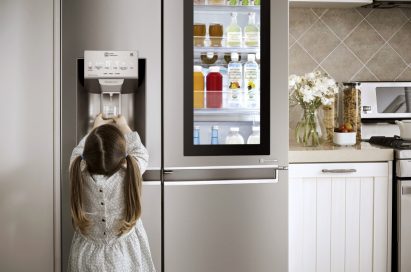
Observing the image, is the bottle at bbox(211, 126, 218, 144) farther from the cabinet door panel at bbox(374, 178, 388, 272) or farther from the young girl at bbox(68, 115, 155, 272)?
the cabinet door panel at bbox(374, 178, 388, 272)

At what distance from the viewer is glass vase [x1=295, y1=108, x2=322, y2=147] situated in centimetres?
319

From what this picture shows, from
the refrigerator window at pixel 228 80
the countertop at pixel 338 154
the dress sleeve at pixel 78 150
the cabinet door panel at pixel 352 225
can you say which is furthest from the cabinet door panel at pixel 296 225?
the dress sleeve at pixel 78 150

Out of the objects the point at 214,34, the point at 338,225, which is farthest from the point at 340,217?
the point at 214,34

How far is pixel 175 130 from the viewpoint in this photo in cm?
266

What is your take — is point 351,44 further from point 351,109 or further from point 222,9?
point 222,9

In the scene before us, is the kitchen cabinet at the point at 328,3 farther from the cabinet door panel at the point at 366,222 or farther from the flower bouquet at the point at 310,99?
the cabinet door panel at the point at 366,222

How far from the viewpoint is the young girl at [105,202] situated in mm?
2258

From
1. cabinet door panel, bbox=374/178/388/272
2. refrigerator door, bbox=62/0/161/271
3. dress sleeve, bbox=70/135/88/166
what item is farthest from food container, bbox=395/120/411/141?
dress sleeve, bbox=70/135/88/166

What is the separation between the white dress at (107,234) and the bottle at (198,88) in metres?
0.42

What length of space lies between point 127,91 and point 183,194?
1.72ft

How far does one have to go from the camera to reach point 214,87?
2799mm

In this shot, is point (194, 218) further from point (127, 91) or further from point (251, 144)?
point (127, 91)

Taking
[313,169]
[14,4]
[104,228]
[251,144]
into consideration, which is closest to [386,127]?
[313,169]

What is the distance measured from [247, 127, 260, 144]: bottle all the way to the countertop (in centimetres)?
24
